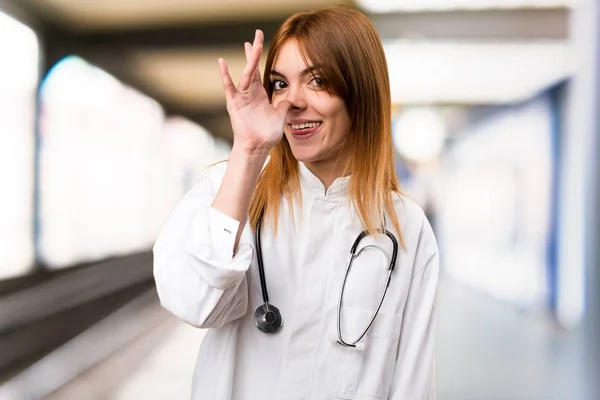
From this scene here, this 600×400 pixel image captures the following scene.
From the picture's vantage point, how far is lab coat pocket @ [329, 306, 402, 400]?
1.25 meters

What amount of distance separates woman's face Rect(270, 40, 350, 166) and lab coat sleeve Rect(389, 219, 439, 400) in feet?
0.91

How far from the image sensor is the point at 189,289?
112 centimetres

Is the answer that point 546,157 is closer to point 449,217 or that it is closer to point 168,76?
point 449,217

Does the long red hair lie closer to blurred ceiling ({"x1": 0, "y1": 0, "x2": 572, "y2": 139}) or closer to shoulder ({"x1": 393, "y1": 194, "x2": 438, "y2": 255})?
shoulder ({"x1": 393, "y1": 194, "x2": 438, "y2": 255})

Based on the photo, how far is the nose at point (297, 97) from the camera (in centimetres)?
127

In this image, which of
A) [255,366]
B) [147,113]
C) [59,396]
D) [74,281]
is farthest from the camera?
[147,113]

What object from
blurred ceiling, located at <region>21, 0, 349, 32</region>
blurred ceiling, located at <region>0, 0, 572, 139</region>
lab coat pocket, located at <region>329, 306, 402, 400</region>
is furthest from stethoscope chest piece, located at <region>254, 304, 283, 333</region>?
blurred ceiling, located at <region>21, 0, 349, 32</region>

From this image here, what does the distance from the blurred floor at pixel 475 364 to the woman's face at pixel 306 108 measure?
10.0 ft

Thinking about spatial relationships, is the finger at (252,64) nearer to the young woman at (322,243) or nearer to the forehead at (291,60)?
the young woman at (322,243)

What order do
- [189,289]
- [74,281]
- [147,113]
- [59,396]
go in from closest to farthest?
[189,289] < [59,396] < [74,281] < [147,113]

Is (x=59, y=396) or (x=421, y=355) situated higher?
(x=421, y=355)

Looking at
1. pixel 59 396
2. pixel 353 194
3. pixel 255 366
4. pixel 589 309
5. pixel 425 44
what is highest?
pixel 425 44

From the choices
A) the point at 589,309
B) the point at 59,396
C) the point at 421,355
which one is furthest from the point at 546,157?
the point at 421,355

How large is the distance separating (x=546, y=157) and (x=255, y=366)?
3775 mm
